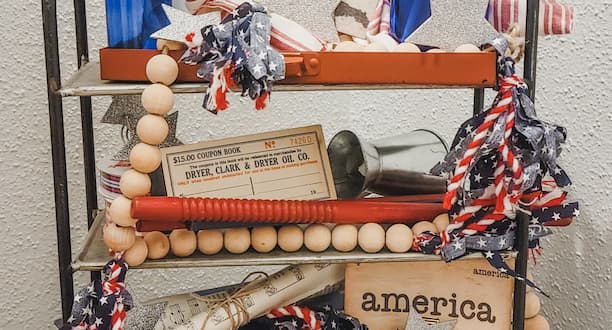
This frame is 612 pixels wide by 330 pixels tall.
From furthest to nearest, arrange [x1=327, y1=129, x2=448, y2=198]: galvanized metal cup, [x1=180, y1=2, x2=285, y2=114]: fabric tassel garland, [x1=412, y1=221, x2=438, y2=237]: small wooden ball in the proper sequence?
1. [x1=327, y1=129, x2=448, y2=198]: galvanized metal cup
2. [x1=412, y1=221, x2=438, y2=237]: small wooden ball
3. [x1=180, y1=2, x2=285, y2=114]: fabric tassel garland

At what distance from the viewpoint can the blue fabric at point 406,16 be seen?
2.72ft

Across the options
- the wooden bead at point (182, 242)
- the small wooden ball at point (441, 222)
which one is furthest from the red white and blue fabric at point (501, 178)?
the wooden bead at point (182, 242)

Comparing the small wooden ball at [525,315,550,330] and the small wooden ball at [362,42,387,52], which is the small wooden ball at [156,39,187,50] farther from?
the small wooden ball at [525,315,550,330]

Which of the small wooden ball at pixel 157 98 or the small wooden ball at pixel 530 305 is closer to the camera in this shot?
the small wooden ball at pixel 157 98

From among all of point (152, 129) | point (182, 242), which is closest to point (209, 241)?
point (182, 242)

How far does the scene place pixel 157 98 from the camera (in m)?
0.72

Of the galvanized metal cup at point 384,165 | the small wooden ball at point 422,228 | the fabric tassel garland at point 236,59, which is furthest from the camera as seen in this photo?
the galvanized metal cup at point 384,165

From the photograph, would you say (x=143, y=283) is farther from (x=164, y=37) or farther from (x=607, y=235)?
(x=607, y=235)

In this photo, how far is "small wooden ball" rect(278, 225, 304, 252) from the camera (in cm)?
81

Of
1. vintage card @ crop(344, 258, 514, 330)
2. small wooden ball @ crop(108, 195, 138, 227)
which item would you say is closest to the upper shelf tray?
small wooden ball @ crop(108, 195, 138, 227)

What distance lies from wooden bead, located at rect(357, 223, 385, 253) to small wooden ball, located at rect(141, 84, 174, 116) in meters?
0.24

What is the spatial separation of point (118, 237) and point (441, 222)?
13.4 inches

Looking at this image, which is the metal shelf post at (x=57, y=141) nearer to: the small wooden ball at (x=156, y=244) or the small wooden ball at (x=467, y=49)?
the small wooden ball at (x=156, y=244)

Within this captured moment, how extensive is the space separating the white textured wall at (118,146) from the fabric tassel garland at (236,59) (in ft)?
1.27
